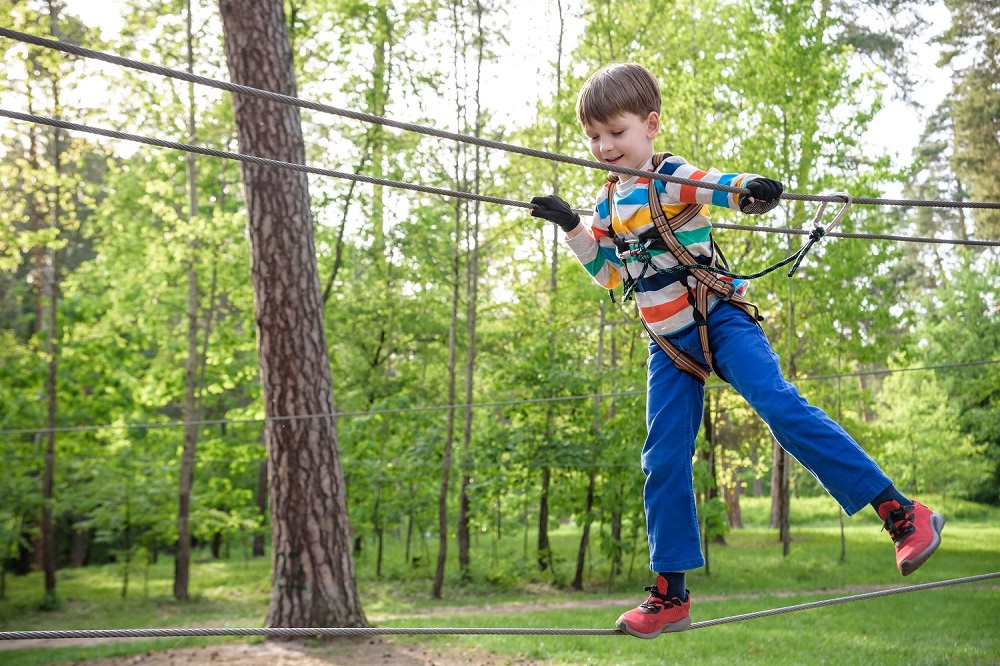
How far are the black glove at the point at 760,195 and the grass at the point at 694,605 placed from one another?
14.9ft

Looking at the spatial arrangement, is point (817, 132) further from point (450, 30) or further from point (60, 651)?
point (60, 651)

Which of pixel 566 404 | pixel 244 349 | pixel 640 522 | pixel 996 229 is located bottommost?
pixel 640 522

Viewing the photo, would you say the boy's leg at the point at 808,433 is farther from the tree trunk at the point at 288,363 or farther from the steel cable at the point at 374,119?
the tree trunk at the point at 288,363

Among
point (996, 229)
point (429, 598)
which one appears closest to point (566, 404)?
point (429, 598)

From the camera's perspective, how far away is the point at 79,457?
44.2ft

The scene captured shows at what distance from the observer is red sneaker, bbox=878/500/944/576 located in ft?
6.60

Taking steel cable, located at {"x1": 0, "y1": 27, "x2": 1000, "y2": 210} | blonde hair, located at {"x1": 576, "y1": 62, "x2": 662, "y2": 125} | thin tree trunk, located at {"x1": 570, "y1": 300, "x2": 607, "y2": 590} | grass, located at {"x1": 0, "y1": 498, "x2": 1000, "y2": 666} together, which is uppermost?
blonde hair, located at {"x1": 576, "y1": 62, "x2": 662, "y2": 125}

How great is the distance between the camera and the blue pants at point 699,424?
2.11 m

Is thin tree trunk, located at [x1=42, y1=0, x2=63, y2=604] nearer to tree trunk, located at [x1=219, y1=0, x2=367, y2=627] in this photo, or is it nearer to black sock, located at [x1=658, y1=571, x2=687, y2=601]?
tree trunk, located at [x1=219, y1=0, x2=367, y2=627]

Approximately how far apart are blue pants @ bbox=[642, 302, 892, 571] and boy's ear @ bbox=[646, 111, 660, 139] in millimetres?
488

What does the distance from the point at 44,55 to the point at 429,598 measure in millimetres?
8545

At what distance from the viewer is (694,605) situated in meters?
9.05

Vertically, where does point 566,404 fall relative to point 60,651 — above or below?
above

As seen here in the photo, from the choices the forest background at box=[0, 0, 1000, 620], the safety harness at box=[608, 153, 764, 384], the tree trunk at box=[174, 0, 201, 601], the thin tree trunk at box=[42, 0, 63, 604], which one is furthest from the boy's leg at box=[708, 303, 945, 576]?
the thin tree trunk at box=[42, 0, 63, 604]
